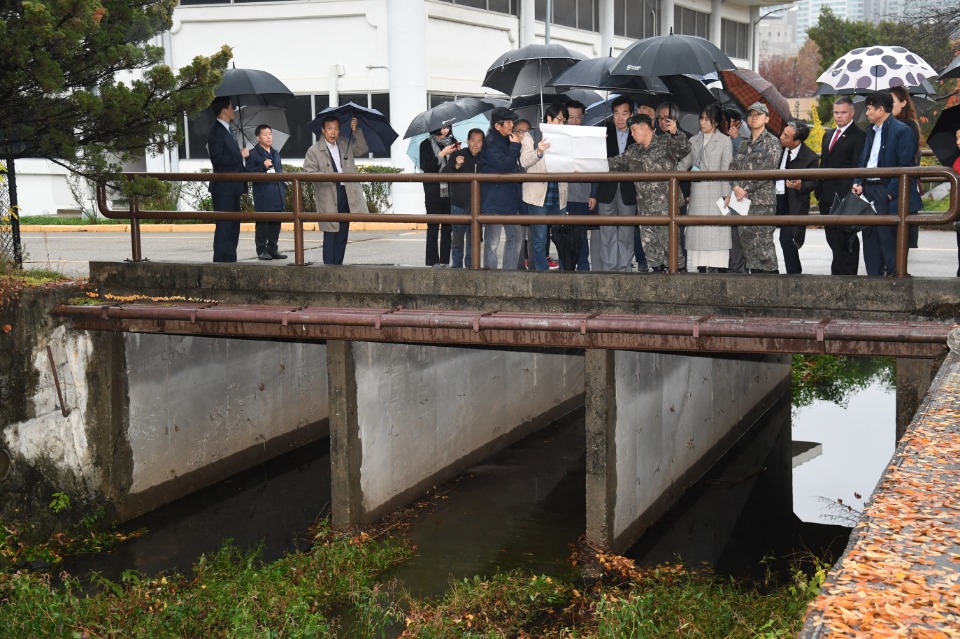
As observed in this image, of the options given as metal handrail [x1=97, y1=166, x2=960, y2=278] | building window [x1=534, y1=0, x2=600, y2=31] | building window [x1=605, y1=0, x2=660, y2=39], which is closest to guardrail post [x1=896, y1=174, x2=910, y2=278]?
metal handrail [x1=97, y1=166, x2=960, y2=278]

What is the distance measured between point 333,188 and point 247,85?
2496mm

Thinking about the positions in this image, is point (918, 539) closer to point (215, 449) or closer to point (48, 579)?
point (48, 579)

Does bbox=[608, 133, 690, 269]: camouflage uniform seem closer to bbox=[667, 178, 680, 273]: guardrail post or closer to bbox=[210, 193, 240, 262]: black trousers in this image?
bbox=[667, 178, 680, 273]: guardrail post

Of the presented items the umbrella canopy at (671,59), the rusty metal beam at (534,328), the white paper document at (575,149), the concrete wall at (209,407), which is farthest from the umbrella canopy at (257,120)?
the umbrella canopy at (671,59)

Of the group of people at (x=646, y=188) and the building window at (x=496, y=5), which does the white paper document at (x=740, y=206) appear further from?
the building window at (x=496, y=5)

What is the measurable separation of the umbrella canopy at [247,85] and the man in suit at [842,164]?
681cm

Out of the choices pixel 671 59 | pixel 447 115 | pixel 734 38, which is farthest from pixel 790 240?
pixel 734 38

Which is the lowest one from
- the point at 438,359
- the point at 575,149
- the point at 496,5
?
the point at 438,359

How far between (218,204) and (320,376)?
4.69 m

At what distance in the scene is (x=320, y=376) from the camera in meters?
16.7

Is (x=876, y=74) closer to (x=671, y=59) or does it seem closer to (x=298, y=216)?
(x=671, y=59)

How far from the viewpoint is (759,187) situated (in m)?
10.5

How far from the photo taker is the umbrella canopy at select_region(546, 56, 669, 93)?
12.8 m

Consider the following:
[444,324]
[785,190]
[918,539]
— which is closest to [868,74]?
[785,190]
